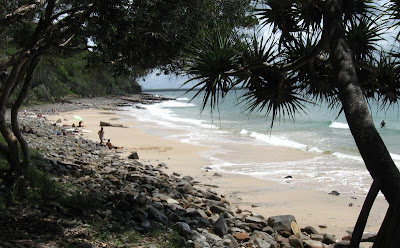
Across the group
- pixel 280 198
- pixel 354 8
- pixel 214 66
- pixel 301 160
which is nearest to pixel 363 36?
pixel 354 8

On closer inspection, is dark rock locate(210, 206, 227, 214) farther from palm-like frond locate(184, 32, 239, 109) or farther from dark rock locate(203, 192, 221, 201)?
palm-like frond locate(184, 32, 239, 109)

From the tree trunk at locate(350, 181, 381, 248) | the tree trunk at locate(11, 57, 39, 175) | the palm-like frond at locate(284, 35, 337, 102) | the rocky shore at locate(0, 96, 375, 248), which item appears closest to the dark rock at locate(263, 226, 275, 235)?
the rocky shore at locate(0, 96, 375, 248)

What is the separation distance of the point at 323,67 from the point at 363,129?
136 inches

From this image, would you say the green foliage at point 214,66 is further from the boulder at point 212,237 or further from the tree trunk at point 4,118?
the boulder at point 212,237

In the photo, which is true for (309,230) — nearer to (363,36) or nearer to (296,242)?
(296,242)

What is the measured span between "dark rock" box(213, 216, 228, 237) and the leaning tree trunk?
4671mm

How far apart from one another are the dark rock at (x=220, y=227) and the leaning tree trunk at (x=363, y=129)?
4671mm

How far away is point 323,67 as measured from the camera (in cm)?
538

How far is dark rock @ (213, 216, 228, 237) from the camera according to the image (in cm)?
652

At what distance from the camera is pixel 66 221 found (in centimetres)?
510

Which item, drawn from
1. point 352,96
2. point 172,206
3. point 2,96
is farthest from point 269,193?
point 352,96

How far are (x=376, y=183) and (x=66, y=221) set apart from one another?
4.37m

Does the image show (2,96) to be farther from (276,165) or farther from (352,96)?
(276,165)

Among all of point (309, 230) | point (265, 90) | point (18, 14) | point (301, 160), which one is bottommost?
point (309, 230)
